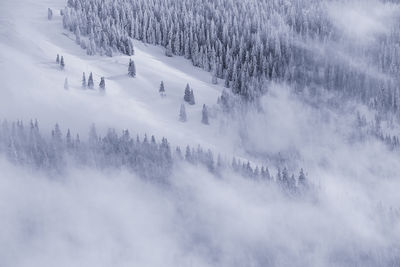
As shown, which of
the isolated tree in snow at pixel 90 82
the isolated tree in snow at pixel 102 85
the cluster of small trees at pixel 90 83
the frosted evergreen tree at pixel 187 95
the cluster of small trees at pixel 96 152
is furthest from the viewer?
the frosted evergreen tree at pixel 187 95

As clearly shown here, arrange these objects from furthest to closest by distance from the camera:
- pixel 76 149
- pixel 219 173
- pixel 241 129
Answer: pixel 241 129
pixel 219 173
pixel 76 149

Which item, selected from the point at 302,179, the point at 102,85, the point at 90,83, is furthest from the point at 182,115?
the point at 302,179

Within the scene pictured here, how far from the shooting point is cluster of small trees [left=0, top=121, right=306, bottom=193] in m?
171

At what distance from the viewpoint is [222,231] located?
637ft

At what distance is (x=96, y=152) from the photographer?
176625 millimetres

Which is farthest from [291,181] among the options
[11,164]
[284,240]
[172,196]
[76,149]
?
[11,164]

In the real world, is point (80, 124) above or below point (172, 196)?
above

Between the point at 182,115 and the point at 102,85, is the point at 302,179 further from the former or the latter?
the point at 102,85

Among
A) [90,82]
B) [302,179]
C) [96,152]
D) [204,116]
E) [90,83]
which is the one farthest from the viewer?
[302,179]

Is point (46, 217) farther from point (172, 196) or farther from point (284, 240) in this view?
point (284, 240)

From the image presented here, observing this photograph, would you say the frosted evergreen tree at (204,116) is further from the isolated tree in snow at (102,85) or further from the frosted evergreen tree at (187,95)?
the isolated tree in snow at (102,85)

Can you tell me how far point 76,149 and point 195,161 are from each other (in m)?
32.3

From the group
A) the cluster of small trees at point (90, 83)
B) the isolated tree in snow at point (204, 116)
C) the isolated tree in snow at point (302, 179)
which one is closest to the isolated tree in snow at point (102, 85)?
the cluster of small trees at point (90, 83)

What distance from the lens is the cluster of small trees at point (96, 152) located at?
171250 mm
